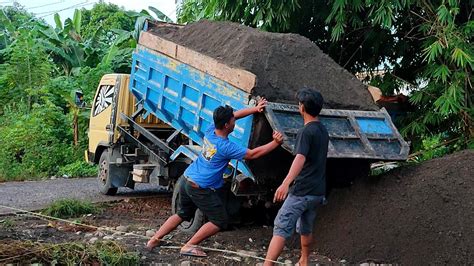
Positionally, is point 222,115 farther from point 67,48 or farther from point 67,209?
point 67,48

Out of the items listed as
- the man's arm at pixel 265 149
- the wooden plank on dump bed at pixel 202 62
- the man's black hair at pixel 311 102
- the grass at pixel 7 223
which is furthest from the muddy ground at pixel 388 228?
the wooden plank on dump bed at pixel 202 62

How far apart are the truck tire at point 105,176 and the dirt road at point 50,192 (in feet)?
0.40

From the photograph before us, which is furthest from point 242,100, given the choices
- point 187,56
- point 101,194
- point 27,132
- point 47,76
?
point 47,76

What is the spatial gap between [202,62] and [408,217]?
2737 millimetres

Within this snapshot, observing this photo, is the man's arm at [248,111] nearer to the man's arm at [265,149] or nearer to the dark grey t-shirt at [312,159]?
the man's arm at [265,149]

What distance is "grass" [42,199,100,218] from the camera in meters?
7.68

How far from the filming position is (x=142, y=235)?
6.51m

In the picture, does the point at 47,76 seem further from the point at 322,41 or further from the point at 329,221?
the point at 329,221

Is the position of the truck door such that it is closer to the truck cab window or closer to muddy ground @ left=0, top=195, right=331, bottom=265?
the truck cab window

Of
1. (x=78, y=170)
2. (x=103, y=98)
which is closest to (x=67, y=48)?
(x=78, y=170)

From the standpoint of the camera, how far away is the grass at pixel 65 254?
4.55 metres

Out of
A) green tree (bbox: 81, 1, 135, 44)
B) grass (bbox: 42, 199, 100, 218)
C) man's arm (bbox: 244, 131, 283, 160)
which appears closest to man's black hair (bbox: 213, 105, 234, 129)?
man's arm (bbox: 244, 131, 283, 160)

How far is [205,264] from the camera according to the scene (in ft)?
17.3

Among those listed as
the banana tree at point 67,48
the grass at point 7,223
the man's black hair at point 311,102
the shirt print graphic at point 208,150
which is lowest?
the grass at point 7,223
